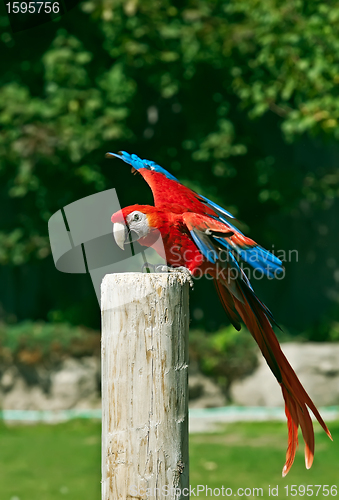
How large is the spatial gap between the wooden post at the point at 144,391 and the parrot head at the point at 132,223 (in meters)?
0.42

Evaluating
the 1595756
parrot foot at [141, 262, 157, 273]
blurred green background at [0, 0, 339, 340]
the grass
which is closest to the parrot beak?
parrot foot at [141, 262, 157, 273]

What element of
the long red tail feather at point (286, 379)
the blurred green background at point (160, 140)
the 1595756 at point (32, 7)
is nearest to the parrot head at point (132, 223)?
the long red tail feather at point (286, 379)

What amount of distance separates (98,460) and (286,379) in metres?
2.80

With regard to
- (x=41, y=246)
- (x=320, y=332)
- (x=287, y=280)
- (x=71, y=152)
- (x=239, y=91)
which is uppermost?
(x=239, y=91)

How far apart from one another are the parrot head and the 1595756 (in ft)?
12.1

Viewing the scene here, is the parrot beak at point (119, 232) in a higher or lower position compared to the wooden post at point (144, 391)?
higher

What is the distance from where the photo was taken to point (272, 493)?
10.8ft

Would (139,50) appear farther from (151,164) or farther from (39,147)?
(151,164)

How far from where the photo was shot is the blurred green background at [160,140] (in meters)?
4.91

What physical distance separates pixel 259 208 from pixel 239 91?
124 centimetres

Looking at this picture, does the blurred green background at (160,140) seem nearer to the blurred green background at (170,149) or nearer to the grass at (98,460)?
the blurred green background at (170,149)

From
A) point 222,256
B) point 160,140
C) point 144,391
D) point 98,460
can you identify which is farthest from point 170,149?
point 144,391

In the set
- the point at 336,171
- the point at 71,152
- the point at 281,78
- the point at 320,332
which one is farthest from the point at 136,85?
the point at 320,332

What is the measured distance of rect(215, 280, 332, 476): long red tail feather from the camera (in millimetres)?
1630
